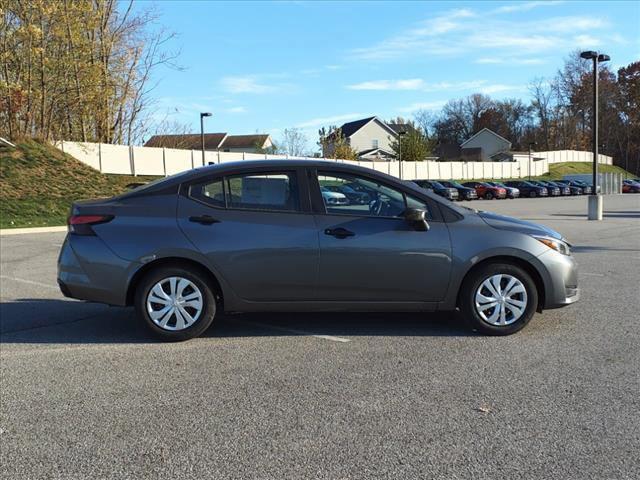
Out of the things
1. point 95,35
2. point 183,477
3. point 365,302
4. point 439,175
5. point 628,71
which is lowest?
point 183,477

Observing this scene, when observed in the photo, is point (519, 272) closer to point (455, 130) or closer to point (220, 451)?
point (220, 451)

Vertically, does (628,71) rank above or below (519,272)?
above

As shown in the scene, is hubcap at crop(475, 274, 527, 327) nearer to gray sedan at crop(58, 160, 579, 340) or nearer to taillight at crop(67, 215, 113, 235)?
gray sedan at crop(58, 160, 579, 340)

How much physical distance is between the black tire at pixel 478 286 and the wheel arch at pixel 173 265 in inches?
87.1

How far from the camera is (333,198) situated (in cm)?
538

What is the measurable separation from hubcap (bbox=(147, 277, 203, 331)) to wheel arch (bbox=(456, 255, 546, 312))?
7.85 feet

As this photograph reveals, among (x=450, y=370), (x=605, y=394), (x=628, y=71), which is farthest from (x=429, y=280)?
(x=628, y=71)

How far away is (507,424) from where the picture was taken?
3.54m

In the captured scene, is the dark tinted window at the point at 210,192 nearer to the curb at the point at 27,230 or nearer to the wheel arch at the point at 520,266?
the wheel arch at the point at 520,266

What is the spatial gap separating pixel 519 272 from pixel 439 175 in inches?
2387

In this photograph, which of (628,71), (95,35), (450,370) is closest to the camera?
(450,370)

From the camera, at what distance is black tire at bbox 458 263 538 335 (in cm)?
530

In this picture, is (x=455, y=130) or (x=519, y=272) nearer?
(x=519, y=272)

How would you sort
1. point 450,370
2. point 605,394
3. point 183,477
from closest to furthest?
point 183,477
point 605,394
point 450,370
